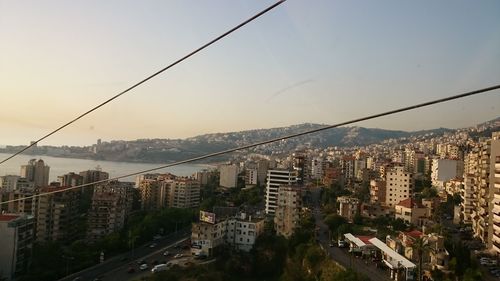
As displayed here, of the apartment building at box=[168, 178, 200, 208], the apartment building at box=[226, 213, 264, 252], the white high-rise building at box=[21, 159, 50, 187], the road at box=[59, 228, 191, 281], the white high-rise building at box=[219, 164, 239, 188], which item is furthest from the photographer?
the white high-rise building at box=[219, 164, 239, 188]

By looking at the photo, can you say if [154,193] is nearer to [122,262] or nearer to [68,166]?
[122,262]

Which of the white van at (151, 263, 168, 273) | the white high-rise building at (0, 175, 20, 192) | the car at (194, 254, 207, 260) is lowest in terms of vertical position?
the car at (194, 254, 207, 260)

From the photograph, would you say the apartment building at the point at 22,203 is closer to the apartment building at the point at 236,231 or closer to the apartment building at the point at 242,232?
the apartment building at the point at 236,231

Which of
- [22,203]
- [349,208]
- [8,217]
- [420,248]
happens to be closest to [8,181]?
[22,203]

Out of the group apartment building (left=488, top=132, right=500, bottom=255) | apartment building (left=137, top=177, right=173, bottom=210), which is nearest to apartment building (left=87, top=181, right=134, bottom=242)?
apartment building (left=137, top=177, right=173, bottom=210)

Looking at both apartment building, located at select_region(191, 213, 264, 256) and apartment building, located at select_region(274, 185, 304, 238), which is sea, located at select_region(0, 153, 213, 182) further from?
apartment building, located at select_region(274, 185, 304, 238)

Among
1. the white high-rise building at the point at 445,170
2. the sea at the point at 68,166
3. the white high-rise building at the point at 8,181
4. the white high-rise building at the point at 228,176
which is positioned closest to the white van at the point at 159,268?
the white high-rise building at the point at 8,181

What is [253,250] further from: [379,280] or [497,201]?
[497,201]

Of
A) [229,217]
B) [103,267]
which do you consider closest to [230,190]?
[229,217]
